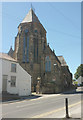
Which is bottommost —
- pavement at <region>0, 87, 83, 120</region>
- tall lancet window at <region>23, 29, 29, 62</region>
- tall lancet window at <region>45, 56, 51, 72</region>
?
pavement at <region>0, 87, 83, 120</region>

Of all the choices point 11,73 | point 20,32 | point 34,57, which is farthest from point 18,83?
point 20,32

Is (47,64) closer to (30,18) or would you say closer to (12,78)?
(30,18)

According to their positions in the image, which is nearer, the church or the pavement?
the pavement

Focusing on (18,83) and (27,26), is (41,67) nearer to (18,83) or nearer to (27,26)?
(27,26)

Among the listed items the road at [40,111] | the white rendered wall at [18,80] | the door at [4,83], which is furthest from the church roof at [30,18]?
the road at [40,111]

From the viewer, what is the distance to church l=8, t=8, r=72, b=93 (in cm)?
4438

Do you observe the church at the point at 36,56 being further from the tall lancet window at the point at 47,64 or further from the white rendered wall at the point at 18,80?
the white rendered wall at the point at 18,80

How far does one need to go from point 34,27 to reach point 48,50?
30.7 feet

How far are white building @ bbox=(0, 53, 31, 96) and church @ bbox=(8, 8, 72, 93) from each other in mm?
13094

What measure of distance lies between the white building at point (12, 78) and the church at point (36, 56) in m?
13.1

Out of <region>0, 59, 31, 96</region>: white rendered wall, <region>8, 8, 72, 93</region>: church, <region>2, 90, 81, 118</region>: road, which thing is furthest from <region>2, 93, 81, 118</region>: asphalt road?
<region>8, 8, 72, 93</region>: church

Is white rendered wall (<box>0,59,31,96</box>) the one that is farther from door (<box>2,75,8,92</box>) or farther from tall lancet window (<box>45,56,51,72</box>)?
tall lancet window (<box>45,56,51,72</box>)

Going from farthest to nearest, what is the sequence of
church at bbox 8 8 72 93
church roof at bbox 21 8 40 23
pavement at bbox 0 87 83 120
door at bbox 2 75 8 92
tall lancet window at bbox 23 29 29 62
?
1. church roof at bbox 21 8 40 23
2. tall lancet window at bbox 23 29 29 62
3. church at bbox 8 8 72 93
4. door at bbox 2 75 8 92
5. pavement at bbox 0 87 83 120

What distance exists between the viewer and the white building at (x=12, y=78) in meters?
25.5
